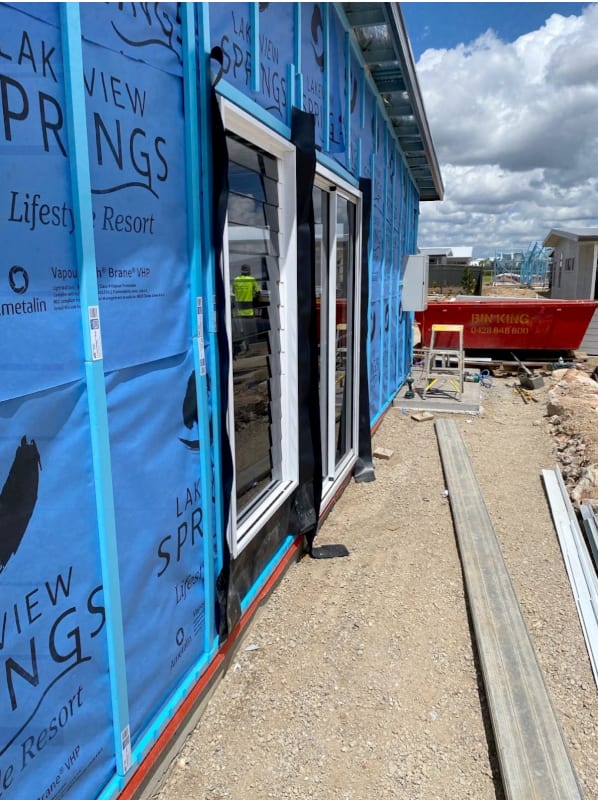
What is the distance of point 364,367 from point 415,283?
4155mm

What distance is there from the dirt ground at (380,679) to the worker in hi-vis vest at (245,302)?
61.8 inches

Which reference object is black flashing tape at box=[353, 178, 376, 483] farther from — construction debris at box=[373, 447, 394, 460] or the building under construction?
the building under construction

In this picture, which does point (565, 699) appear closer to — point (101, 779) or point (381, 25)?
point (101, 779)

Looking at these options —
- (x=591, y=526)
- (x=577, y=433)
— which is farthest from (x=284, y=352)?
(x=577, y=433)

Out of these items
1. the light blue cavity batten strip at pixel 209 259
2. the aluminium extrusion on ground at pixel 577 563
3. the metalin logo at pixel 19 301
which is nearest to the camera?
the metalin logo at pixel 19 301

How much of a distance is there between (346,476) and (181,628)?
300 cm

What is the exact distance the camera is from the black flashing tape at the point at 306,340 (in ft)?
10.7

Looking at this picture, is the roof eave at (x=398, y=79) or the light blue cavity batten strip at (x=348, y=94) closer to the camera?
the roof eave at (x=398, y=79)

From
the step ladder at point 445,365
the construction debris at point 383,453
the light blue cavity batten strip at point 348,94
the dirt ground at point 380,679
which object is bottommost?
the dirt ground at point 380,679

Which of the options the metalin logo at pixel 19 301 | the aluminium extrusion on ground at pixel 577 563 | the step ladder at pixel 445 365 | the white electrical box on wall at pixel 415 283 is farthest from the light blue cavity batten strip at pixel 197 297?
the white electrical box on wall at pixel 415 283

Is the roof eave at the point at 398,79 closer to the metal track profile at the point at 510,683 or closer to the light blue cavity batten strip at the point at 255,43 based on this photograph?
the light blue cavity batten strip at the point at 255,43

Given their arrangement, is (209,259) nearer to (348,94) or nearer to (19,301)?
(19,301)

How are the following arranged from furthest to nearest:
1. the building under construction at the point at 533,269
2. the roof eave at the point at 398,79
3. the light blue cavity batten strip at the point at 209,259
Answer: the building under construction at the point at 533,269
the roof eave at the point at 398,79
the light blue cavity batten strip at the point at 209,259

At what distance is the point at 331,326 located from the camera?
4.33 metres
